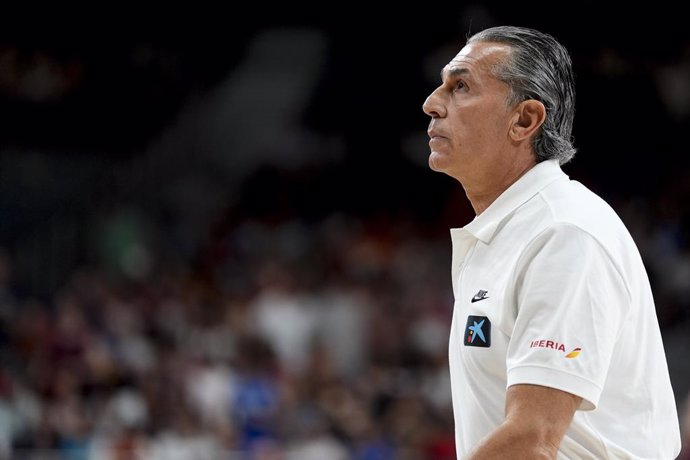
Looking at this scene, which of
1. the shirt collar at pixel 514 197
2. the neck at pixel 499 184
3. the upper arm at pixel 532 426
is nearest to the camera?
the upper arm at pixel 532 426

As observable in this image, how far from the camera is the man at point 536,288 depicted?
2.25 metres

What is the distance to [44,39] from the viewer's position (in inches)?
552

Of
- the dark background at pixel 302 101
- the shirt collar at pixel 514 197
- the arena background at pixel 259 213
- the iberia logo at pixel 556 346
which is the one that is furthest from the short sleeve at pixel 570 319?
the dark background at pixel 302 101

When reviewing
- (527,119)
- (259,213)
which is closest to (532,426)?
(527,119)

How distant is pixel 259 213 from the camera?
1250 centimetres

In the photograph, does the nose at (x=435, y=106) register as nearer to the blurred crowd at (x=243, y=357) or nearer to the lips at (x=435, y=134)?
the lips at (x=435, y=134)

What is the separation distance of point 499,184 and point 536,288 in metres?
0.52

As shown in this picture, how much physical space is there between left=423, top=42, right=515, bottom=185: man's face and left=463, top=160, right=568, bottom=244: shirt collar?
83mm

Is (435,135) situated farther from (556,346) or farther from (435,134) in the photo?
(556,346)

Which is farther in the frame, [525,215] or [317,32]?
[317,32]

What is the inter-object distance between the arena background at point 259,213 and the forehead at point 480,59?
603cm

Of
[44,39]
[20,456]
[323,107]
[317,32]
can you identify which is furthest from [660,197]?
[44,39]

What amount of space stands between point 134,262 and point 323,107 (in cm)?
374

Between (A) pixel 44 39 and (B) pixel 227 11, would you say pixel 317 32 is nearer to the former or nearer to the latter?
(B) pixel 227 11
